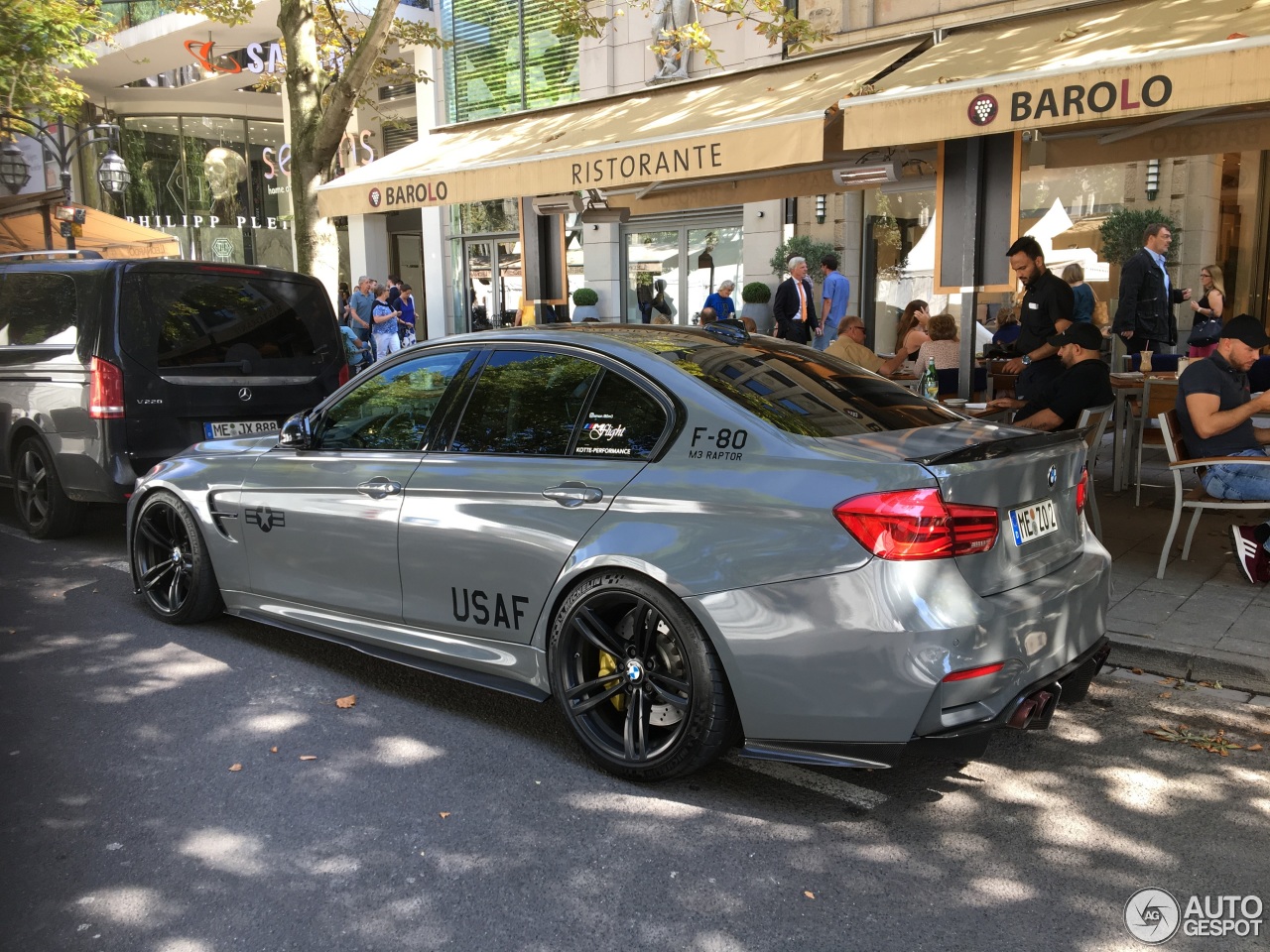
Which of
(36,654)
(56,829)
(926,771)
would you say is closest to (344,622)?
(56,829)

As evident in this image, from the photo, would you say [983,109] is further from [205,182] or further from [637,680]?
[205,182]

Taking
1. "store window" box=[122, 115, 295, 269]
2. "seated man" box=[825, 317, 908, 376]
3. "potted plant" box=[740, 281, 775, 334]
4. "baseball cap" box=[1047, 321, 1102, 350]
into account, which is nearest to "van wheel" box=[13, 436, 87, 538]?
"seated man" box=[825, 317, 908, 376]

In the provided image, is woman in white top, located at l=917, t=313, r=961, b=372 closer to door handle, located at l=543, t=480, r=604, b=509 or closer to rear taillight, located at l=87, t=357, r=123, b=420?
door handle, located at l=543, t=480, r=604, b=509

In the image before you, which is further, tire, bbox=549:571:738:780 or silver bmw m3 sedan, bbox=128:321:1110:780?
tire, bbox=549:571:738:780

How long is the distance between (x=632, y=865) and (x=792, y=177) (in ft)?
29.6

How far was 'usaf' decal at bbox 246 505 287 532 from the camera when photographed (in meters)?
4.97

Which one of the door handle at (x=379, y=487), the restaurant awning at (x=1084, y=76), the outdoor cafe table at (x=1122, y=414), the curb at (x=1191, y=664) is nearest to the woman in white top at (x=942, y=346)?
the outdoor cafe table at (x=1122, y=414)

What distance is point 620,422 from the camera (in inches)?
154

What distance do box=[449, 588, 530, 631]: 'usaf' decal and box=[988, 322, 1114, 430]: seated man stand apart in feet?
14.0

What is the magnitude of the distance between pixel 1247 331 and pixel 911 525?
4.23 m

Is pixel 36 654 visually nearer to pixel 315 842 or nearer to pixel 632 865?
pixel 315 842

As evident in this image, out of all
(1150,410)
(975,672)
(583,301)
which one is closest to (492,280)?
(583,301)

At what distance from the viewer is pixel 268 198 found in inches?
1406

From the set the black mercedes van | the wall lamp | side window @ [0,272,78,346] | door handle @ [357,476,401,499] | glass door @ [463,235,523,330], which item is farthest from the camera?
glass door @ [463,235,523,330]
